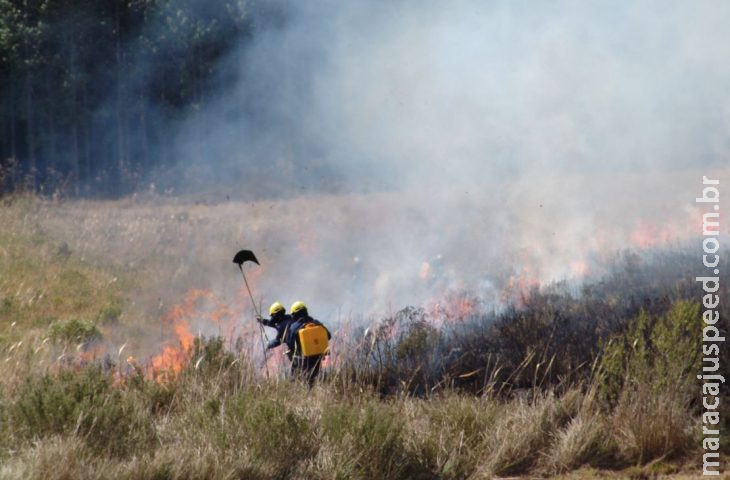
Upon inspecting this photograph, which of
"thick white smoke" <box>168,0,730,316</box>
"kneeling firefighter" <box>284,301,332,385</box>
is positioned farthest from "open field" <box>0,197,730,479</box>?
"thick white smoke" <box>168,0,730,316</box>

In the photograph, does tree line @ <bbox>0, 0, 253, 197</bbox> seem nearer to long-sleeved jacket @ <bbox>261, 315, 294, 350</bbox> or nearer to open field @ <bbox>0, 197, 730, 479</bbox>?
open field @ <bbox>0, 197, 730, 479</bbox>

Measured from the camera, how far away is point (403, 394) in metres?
8.27

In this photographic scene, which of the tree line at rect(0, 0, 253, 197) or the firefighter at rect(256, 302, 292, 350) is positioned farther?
the tree line at rect(0, 0, 253, 197)

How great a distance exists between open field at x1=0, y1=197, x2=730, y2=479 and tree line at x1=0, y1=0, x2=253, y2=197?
11.9m

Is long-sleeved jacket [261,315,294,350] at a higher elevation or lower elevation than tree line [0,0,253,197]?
lower

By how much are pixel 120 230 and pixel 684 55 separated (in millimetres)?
11202

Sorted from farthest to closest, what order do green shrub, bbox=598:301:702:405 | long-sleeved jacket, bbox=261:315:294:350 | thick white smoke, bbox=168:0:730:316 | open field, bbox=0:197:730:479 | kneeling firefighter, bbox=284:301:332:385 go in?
thick white smoke, bbox=168:0:730:316
long-sleeved jacket, bbox=261:315:294:350
kneeling firefighter, bbox=284:301:332:385
green shrub, bbox=598:301:702:405
open field, bbox=0:197:730:479

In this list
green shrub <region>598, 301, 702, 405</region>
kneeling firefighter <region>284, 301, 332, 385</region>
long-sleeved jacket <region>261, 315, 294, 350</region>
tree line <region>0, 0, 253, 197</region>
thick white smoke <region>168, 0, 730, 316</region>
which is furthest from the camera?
tree line <region>0, 0, 253, 197</region>

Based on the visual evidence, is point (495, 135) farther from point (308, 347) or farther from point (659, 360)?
point (659, 360)

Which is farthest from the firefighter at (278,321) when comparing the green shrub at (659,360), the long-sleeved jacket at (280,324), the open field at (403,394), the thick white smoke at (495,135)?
the thick white smoke at (495,135)

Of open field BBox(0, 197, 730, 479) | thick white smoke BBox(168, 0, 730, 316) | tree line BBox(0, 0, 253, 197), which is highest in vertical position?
tree line BBox(0, 0, 253, 197)

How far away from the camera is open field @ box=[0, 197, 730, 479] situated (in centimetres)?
666

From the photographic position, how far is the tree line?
24734 millimetres

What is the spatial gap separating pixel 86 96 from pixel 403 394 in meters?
20.6
